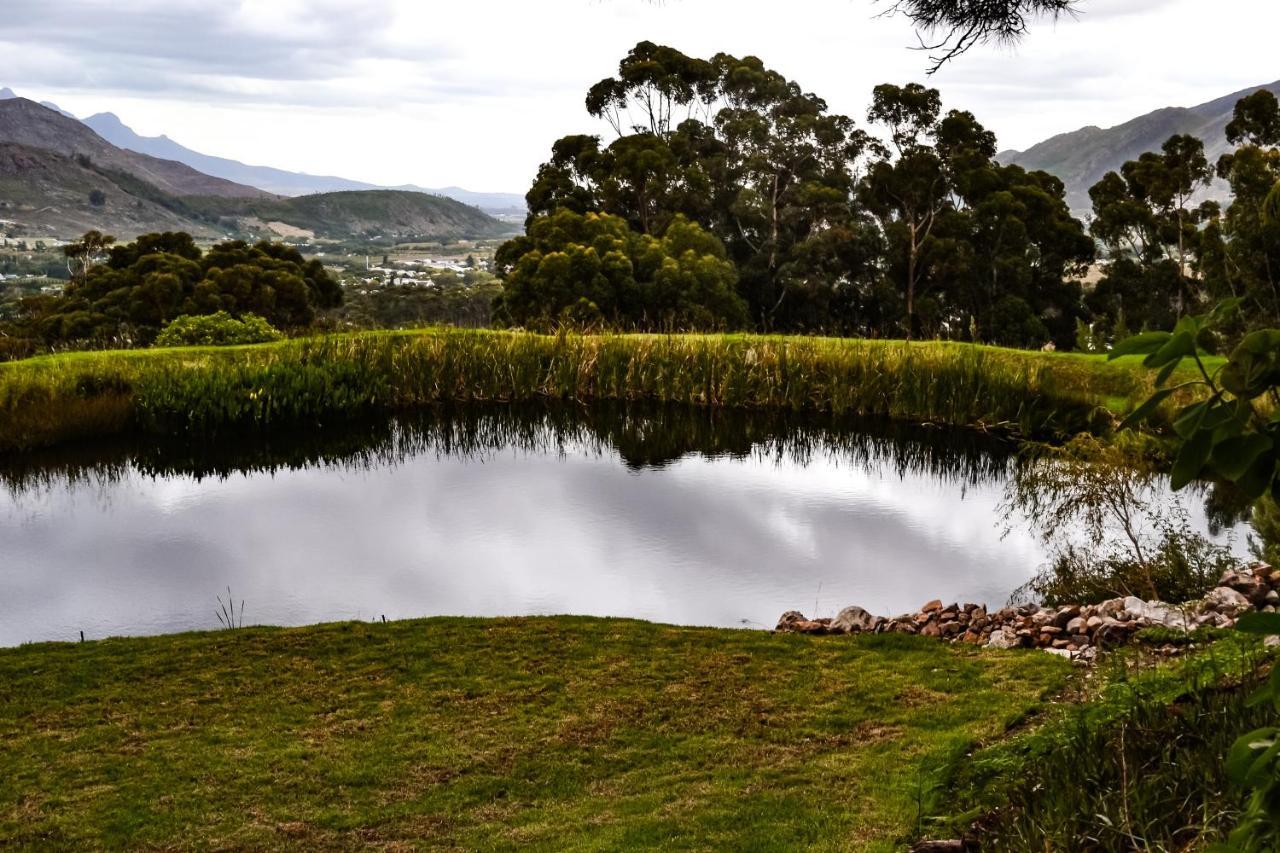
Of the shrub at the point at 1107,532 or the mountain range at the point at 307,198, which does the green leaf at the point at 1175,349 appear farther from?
the mountain range at the point at 307,198

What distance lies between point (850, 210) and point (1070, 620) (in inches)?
830

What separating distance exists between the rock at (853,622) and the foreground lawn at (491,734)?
0.44 meters

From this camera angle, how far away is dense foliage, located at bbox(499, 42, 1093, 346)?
2405 cm

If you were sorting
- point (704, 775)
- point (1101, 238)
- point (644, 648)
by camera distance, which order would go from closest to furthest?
point (704, 775)
point (644, 648)
point (1101, 238)

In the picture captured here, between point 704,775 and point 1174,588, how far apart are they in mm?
4554

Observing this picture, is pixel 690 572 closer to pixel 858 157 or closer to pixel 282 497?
pixel 282 497

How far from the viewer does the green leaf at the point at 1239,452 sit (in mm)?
1162

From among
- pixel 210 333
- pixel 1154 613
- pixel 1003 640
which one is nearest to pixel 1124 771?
pixel 1003 640

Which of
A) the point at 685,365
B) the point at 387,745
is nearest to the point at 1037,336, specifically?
the point at 685,365

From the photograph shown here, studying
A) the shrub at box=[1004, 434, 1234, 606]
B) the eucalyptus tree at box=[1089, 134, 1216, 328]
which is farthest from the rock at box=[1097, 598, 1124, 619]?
the eucalyptus tree at box=[1089, 134, 1216, 328]

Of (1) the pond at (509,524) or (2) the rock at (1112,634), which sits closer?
(2) the rock at (1112,634)

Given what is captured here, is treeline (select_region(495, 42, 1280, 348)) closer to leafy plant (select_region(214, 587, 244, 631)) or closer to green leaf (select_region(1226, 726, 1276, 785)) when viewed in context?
leafy plant (select_region(214, 587, 244, 631))

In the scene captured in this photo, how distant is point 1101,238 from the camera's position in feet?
84.1

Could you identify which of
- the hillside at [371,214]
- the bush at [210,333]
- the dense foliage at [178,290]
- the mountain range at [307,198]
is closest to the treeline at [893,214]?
the dense foliage at [178,290]
